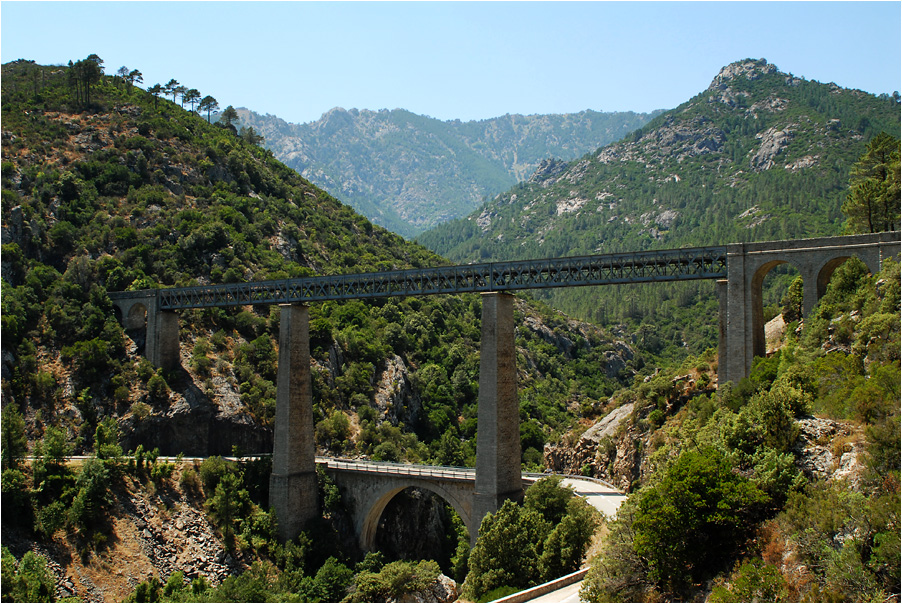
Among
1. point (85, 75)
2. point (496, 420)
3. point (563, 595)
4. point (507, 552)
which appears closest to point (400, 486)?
point (496, 420)

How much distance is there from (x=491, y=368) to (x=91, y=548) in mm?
28679

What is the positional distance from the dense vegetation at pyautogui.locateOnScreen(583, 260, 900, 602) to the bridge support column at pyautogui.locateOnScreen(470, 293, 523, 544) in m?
13.9

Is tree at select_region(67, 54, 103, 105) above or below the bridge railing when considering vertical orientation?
above

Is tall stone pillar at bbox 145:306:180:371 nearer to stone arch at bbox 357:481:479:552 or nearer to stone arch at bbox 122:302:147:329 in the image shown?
stone arch at bbox 122:302:147:329

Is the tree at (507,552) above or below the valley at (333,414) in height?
below

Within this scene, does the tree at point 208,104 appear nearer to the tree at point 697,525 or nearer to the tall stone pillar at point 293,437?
the tall stone pillar at point 293,437

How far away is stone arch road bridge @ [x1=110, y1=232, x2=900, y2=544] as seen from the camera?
141 ft

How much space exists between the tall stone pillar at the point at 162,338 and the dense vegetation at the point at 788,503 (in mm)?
48423

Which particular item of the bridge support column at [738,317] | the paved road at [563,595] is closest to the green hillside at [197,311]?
the bridge support column at [738,317]

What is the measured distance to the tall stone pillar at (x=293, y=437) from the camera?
5675cm

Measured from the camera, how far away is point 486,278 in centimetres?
5131

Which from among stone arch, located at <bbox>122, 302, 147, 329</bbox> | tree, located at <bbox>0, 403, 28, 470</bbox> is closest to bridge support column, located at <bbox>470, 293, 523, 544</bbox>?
tree, located at <bbox>0, 403, 28, 470</bbox>

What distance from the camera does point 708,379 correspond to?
52094 millimetres

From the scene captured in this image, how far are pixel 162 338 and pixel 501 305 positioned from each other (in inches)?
1401
